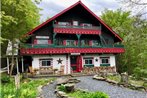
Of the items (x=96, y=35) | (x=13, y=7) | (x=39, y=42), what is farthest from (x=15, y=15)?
(x=96, y=35)

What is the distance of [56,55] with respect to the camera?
3128cm

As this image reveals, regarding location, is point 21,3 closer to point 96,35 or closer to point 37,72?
point 37,72

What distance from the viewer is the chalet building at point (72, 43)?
1187 inches

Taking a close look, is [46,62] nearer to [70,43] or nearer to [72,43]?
[70,43]

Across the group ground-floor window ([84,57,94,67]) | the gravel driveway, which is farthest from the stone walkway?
ground-floor window ([84,57,94,67])

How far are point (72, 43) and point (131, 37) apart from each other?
21.2m

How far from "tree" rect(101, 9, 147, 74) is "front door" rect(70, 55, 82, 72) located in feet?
21.7

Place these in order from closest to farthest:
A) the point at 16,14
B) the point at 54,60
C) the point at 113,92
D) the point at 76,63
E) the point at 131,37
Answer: the point at 131,37, the point at 113,92, the point at 16,14, the point at 54,60, the point at 76,63

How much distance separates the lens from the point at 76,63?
32906 millimetres

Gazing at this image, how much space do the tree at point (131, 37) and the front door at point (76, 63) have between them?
6.63 m

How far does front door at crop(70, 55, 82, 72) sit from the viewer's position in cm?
3253

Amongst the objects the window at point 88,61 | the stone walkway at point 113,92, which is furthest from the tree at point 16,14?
the window at point 88,61

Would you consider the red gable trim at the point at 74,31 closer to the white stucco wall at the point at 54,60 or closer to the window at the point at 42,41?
the window at the point at 42,41

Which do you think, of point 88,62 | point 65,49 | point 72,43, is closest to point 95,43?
point 88,62
